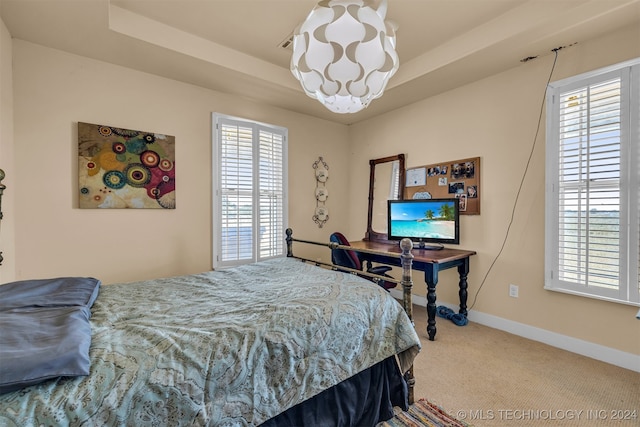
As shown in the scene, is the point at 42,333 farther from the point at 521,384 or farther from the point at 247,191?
the point at 521,384

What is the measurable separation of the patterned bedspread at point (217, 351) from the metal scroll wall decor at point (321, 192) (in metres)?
2.32

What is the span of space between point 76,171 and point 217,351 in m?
2.44

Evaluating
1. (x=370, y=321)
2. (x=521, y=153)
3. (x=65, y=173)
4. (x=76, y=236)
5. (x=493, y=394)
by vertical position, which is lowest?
(x=493, y=394)

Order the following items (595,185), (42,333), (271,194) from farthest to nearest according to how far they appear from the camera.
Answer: (271,194) → (595,185) → (42,333)

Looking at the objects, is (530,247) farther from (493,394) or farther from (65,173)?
(65,173)

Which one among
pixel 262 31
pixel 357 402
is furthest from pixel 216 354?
pixel 262 31

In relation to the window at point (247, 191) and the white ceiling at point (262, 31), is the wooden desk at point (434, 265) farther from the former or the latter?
the white ceiling at point (262, 31)

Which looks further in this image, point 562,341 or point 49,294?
point 562,341

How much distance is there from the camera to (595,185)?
2342 mm

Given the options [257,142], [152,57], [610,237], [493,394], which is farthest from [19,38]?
[610,237]

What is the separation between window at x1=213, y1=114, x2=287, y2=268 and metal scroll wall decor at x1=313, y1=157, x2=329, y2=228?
0.56m

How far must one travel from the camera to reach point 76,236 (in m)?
2.56

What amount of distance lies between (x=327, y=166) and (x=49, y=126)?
10.0ft

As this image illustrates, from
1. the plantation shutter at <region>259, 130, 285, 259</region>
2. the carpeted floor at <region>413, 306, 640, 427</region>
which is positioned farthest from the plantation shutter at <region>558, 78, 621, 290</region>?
the plantation shutter at <region>259, 130, 285, 259</region>
